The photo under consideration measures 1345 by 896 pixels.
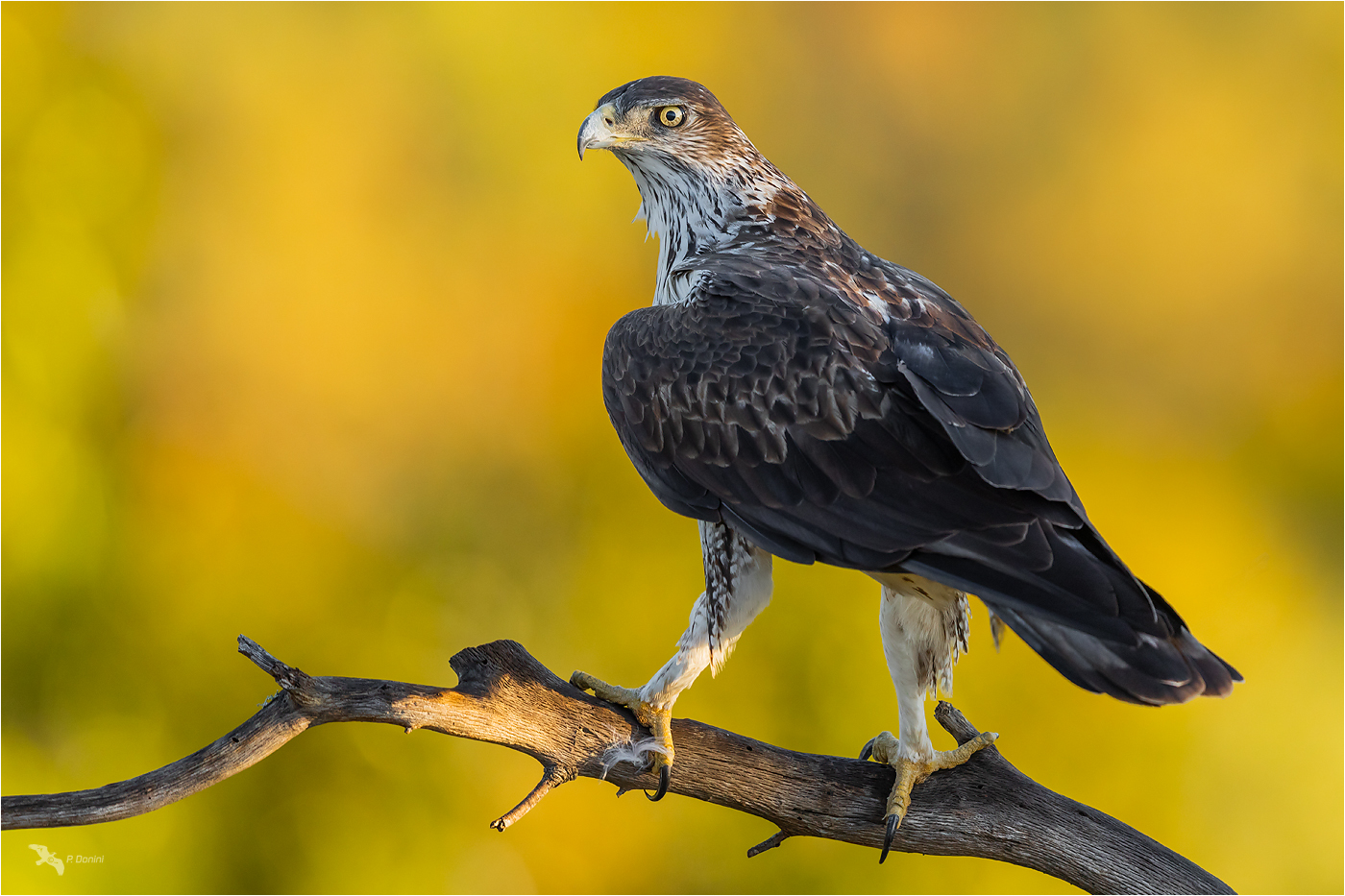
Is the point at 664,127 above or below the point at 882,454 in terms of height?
above

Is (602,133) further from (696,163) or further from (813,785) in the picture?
(813,785)

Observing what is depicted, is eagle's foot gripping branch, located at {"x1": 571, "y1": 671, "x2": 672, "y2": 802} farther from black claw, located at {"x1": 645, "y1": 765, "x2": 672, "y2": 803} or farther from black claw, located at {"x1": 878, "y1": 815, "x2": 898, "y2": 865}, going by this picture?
black claw, located at {"x1": 878, "y1": 815, "x2": 898, "y2": 865}

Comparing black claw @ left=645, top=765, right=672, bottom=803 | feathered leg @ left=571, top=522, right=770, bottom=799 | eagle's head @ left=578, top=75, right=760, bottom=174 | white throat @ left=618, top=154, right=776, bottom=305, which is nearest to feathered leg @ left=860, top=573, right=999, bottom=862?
feathered leg @ left=571, top=522, right=770, bottom=799

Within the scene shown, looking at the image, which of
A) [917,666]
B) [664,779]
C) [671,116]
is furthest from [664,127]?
[664,779]

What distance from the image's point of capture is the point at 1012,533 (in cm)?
176

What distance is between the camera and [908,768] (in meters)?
2.25

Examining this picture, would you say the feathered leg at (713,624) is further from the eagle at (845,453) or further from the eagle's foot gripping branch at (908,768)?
the eagle's foot gripping branch at (908,768)

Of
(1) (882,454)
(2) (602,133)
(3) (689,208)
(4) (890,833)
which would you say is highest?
(2) (602,133)

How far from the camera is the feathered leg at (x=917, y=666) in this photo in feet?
7.22

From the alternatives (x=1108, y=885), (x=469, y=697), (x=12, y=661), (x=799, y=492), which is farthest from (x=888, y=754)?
(x=12, y=661)

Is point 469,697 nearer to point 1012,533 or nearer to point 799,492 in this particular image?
point 799,492

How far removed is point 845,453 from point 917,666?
580 millimetres

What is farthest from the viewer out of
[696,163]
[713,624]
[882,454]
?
[696,163]

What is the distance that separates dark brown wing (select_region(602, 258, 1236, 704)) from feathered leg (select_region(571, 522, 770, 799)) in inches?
5.5
